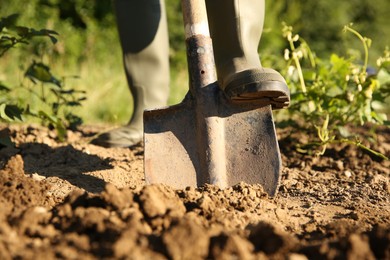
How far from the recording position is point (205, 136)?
222cm

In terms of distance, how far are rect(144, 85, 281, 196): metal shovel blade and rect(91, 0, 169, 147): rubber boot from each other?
80 centimetres

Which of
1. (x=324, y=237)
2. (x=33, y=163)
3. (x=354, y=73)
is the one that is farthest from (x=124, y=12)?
(x=324, y=237)

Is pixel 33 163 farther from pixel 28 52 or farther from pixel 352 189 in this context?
pixel 28 52

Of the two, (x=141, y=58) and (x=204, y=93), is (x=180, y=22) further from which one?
(x=204, y=93)

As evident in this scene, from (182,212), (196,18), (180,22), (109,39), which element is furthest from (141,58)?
(180,22)

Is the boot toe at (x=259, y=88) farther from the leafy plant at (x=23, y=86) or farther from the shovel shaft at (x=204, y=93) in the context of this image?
the leafy plant at (x=23, y=86)

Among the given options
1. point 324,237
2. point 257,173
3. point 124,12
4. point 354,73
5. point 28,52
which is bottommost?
point 324,237

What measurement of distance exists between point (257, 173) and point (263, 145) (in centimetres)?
11

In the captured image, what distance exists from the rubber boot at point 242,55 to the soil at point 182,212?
1.15ft

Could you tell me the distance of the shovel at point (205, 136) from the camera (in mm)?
2188

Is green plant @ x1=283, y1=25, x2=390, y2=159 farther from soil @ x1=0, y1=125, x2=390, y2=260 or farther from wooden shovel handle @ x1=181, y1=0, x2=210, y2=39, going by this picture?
wooden shovel handle @ x1=181, y1=0, x2=210, y2=39

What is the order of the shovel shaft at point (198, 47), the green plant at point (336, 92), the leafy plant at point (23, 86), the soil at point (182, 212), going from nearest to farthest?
the soil at point (182, 212) < the shovel shaft at point (198, 47) < the leafy plant at point (23, 86) < the green plant at point (336, 92)

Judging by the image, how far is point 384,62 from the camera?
2.83 metres

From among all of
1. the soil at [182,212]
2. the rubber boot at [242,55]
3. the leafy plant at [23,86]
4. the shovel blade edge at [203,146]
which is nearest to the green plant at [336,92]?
the soil at [182,212]
